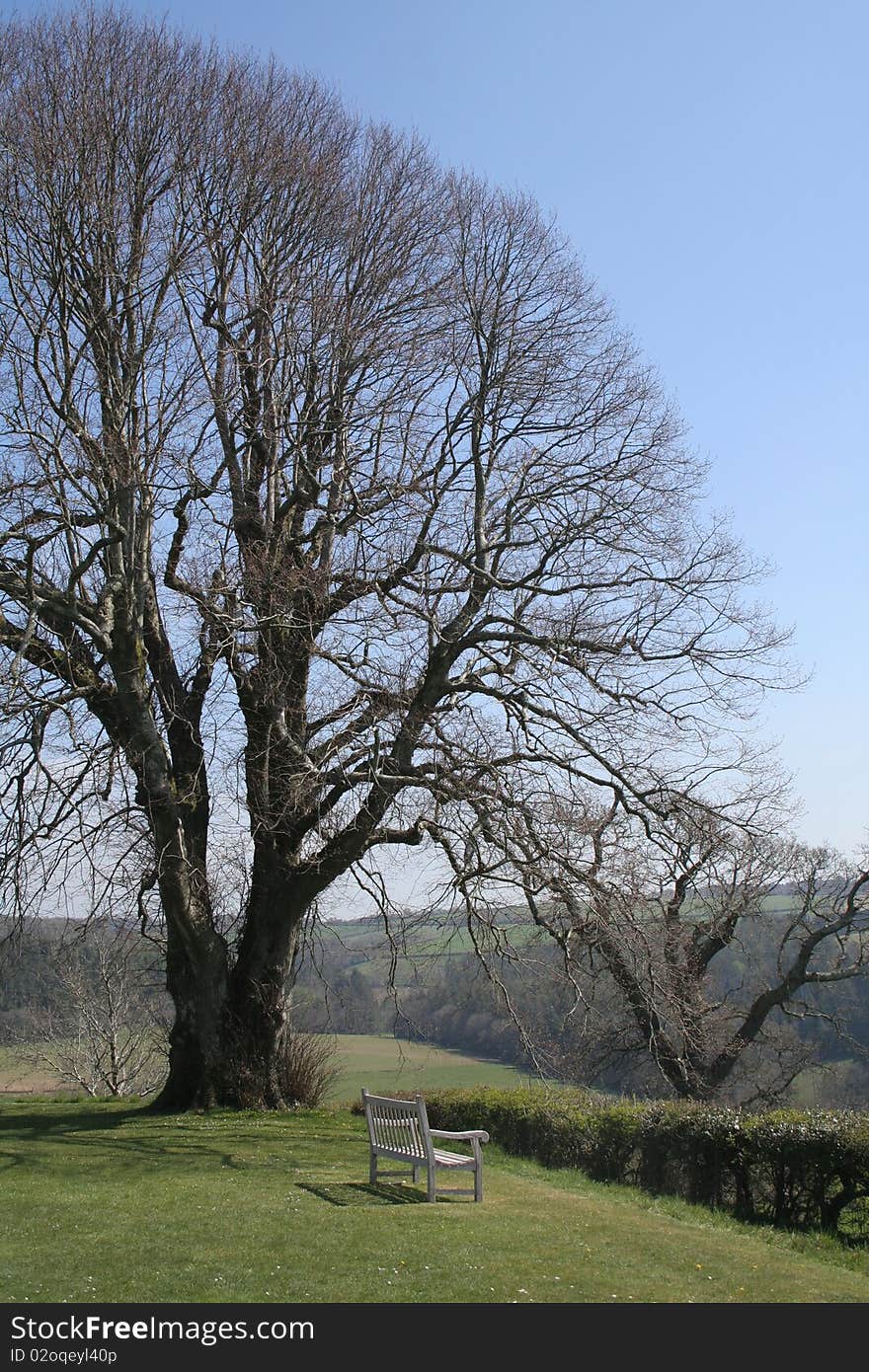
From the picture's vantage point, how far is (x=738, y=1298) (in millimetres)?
6324

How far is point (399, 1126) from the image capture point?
9.68 m

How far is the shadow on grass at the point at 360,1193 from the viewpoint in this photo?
924cm

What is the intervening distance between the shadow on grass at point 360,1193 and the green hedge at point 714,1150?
279 centimetres

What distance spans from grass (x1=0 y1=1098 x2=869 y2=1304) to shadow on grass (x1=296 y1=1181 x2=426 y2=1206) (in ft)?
0.06

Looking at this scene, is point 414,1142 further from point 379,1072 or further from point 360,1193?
point 379,1072

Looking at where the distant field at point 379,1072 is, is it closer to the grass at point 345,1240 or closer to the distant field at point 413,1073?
the distant field at point 413,1073

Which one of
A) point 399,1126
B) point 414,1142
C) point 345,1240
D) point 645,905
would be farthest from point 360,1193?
point 645,905

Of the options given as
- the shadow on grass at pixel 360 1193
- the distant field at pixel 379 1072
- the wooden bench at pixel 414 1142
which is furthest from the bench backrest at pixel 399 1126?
the distant field at pixel 379 1072

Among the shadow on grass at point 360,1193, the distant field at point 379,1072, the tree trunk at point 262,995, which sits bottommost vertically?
the distant field at point 379,1072

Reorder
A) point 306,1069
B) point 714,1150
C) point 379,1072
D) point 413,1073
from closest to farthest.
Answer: point 714,1150
point 306,1069
point 413,1073
point 379,1072

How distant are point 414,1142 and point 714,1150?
3036 millimetres

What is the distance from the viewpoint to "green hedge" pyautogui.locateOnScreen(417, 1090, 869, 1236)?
930 cm
